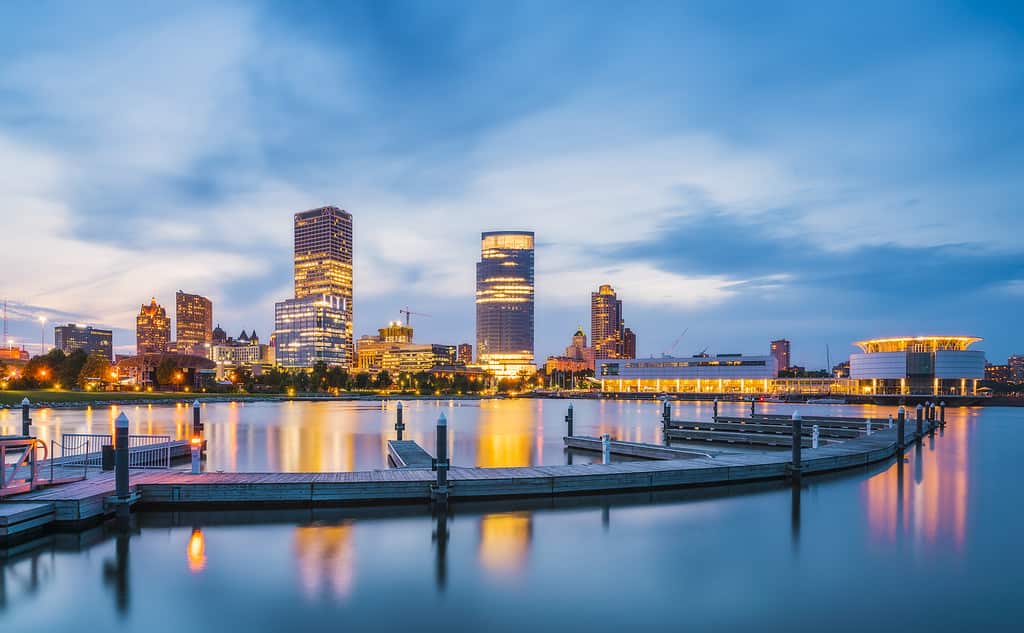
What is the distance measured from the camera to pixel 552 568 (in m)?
15.1

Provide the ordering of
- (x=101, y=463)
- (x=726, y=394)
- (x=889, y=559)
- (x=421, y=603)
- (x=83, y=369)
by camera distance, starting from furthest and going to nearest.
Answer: (x=726, y=394), (x=83, y=369), (x=101, y=463), (x=889, y=559), (x=421, y=603)

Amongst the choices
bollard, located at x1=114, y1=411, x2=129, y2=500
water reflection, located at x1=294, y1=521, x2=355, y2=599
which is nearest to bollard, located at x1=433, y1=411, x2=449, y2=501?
water reflection, located at x1=294, y1=521, x2=355, y2=599

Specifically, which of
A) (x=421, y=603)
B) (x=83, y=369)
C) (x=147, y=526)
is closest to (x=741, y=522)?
(x=421, y=603)

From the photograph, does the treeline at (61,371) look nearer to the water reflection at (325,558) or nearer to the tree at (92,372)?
the tree at (92,372)

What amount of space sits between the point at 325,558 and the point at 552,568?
5340 mm

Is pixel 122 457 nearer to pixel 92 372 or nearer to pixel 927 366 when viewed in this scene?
pixel 92 372

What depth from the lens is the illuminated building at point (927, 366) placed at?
5600 inches

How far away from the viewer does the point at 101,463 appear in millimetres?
24172

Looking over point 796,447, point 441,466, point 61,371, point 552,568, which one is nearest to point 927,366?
point 796,447

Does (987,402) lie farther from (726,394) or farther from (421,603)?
(421,603)

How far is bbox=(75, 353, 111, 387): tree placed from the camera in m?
135

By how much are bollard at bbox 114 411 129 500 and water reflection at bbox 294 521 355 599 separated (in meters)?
4.83

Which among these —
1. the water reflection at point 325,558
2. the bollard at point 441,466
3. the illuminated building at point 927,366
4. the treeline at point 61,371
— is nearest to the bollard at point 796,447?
the bollard at point 441,466

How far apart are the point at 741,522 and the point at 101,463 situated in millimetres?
22302
